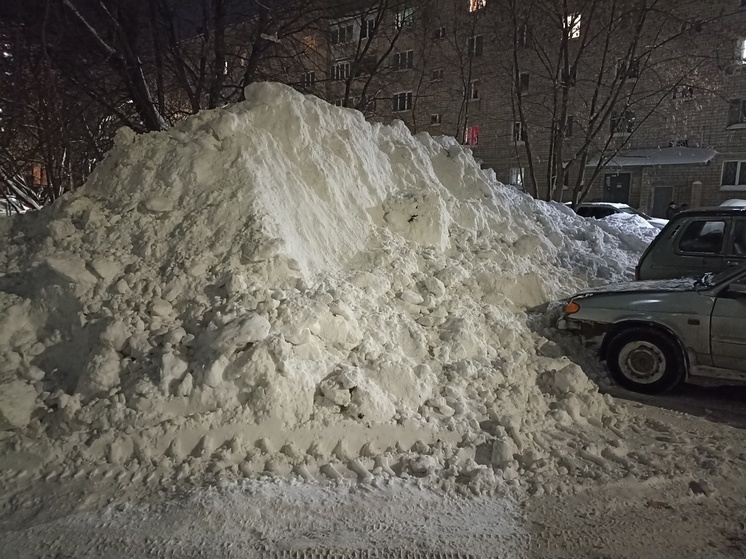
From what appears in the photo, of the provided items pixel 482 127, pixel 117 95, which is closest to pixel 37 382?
pixel 117 95

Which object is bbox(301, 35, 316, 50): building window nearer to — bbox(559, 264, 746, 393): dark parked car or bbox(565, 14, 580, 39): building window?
bbox(565, 14, 580, 39): building window

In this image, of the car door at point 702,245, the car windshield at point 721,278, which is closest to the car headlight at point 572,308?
the car windshield at point 721,278

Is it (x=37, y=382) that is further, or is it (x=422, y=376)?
(x=422, y=376)

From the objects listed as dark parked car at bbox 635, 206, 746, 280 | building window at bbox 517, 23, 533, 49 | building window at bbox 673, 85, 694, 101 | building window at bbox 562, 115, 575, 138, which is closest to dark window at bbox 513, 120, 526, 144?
building window at bbox 562, 115, 575, 138

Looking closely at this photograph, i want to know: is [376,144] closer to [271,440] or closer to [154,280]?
[154,280]

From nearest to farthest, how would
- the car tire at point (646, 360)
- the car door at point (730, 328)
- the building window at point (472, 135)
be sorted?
the car door at point (730, 328) < the car tire at point (646, 360) < the building window at point (472, 135)

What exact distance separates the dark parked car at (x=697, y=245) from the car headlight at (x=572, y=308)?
2.22 metres

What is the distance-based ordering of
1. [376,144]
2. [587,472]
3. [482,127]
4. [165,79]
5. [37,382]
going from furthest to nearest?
[482,127], [165,79], [376,144], [37,382], [587,472]

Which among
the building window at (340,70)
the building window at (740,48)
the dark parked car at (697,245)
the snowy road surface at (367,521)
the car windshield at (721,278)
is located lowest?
the snowy road surface at (367,521)

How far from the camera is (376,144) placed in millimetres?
8562

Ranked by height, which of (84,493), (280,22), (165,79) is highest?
(280,22)

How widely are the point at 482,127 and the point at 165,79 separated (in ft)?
63.4

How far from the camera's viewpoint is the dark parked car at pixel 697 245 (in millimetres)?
6867

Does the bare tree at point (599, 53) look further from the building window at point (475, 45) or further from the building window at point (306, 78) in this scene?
the building window at point (306, 78)
